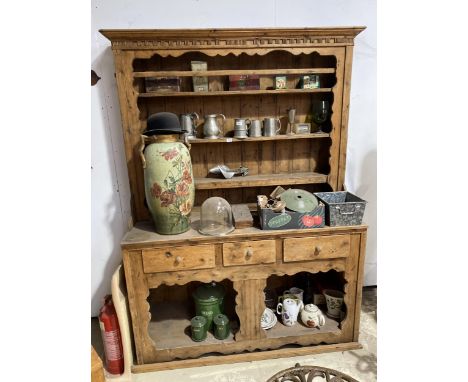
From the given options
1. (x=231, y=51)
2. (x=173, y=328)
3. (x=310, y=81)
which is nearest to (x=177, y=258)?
(x=173, y=328)

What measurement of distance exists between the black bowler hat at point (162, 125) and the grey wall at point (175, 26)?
1.23ft

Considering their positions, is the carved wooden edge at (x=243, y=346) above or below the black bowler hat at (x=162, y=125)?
below

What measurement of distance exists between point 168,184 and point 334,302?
3.97 feet

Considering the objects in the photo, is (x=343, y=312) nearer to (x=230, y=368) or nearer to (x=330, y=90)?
(x=230, y=368)

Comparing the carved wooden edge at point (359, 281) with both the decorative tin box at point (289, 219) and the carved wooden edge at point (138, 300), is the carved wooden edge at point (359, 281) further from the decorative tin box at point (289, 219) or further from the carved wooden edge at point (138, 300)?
the carved wooden edge at point (138, 300)

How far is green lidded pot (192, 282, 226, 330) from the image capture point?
5.60ft

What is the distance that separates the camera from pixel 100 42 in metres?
1.65

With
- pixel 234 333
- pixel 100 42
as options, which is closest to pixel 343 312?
pixel 234 333

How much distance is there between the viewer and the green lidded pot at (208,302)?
1706 mm

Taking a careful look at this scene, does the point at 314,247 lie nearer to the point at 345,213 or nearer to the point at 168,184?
the point at 345,213

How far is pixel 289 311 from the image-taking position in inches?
67.7

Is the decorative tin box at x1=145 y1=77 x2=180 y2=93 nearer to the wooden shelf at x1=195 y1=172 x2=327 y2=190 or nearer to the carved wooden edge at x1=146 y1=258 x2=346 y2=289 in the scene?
the wooden shelf at x1=195 y1=172 x2=327 y2=190

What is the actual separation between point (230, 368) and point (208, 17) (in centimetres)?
194

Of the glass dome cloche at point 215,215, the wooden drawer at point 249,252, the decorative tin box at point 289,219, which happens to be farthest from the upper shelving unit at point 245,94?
the wooden drawer at point 249,252
